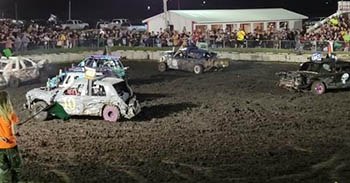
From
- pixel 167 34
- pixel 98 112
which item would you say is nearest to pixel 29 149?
pixel 98 112

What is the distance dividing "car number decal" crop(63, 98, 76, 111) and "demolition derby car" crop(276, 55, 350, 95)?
9481 millimetres

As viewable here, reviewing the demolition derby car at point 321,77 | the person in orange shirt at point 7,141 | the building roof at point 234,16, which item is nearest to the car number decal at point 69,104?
the person in orange shirt at point 7,141

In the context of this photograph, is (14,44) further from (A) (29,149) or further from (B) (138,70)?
(A) (29,149)

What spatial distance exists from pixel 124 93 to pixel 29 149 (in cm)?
432

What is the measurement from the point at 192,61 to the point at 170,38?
482 inches

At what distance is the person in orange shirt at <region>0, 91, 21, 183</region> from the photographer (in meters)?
8.64

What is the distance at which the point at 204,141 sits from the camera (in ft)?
46.4

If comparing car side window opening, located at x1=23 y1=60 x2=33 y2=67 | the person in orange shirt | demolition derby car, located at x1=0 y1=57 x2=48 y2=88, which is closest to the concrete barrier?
car side window opening, located at x1=23 y1=60 x2=33 y2=67

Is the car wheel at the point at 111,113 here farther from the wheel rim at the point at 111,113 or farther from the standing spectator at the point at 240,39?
the standing spectator at the point at 240,39

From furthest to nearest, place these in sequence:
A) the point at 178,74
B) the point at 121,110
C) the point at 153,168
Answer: the point at 178,74, the point at 121,110, the point at 153,168

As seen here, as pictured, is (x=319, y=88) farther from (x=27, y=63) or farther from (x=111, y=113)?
(x=27, y=63)

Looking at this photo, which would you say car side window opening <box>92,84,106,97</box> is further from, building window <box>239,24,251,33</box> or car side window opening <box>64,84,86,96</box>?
building window <box>239,24,251,33</box>

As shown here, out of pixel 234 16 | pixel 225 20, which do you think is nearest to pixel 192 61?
pixel 225 20

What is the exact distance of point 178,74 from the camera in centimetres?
2933
